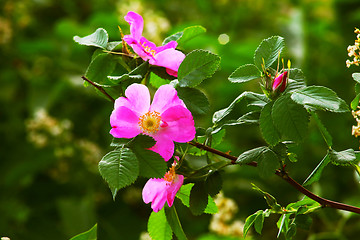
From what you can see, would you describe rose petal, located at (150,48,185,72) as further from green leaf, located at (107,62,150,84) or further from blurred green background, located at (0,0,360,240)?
blurred green background, located at (0,0,360,240)

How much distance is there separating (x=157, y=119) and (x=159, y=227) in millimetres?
113

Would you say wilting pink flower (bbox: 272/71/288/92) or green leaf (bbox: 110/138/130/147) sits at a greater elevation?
wilting pink flower (bbox: 272/71/288/92)

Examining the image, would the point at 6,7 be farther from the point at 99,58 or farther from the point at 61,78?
the point at 99,58

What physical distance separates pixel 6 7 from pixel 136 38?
1177mm

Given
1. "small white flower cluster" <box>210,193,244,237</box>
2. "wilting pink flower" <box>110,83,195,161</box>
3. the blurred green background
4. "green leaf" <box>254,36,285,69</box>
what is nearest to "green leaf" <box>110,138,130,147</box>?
"wilting pink flower" <box>110,83,195,161</box>

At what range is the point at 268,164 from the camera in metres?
0.36

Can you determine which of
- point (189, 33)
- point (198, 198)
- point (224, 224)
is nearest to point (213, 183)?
point (198, 198)

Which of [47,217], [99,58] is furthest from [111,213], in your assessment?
[99,58]

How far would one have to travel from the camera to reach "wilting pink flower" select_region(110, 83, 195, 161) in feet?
1.18

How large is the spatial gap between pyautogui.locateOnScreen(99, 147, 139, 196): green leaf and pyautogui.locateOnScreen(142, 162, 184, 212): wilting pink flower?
46 millimetres

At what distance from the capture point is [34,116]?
1.29 m

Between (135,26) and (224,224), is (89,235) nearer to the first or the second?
(135,26)

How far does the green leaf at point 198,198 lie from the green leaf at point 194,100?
58 millimetres

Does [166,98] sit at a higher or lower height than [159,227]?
higher
